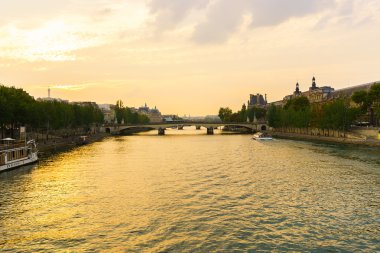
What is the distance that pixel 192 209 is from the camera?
33.3 m

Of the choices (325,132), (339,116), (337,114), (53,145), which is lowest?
(325,132)

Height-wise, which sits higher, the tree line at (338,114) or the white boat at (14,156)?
the tree line at (338,114)

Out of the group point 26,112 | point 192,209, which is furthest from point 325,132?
point 192,209

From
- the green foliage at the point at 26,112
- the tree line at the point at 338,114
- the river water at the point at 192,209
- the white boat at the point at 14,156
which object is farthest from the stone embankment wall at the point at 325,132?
the green foliage at the point at 26,112

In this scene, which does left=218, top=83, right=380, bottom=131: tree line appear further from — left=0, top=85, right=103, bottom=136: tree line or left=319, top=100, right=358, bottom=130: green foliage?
left=0, top=85, right=103, bottom=136: tree line

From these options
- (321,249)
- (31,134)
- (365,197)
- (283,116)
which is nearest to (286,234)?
(321,249)

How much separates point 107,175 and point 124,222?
24.6 metres

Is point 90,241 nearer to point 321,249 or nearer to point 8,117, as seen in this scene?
point 321,249

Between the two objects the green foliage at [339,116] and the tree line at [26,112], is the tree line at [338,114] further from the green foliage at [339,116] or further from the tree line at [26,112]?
the tree line at [26,112]

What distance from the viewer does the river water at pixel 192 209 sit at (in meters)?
25.4

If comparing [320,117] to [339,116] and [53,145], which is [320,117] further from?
[53,145]

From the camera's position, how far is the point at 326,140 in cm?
11431

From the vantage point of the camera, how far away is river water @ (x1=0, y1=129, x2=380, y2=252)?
1001 inches

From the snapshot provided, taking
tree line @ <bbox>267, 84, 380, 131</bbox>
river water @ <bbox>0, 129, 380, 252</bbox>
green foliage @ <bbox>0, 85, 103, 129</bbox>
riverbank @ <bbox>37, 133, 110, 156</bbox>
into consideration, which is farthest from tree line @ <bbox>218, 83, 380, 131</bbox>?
green foliage @ <bbox>0, 85, 103, 129</bbox>
